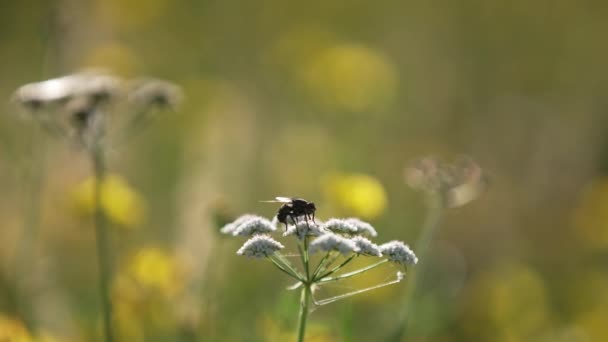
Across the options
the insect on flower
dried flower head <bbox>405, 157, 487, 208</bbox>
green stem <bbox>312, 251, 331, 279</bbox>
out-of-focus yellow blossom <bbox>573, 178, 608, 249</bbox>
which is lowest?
out-of-focus yellow blossom <bbox>573, 178, 608, 249</bbox>

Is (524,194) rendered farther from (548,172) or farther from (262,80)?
(262,80)

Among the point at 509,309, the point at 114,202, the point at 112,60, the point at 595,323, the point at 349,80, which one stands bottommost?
the point at 595,323

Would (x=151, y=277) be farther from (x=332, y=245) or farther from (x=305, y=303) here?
(x=332, y=245)

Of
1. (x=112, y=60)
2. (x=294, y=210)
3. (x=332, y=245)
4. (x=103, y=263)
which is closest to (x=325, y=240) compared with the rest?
(x=332, y=245)

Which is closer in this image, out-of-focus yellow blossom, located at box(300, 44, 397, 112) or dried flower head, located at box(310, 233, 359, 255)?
dried flower head, located at box(310, 233, 359, 255)

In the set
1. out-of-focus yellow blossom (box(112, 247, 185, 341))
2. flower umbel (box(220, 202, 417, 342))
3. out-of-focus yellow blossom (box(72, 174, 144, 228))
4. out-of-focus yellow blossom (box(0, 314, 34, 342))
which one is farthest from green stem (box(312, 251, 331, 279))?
out-of-focus yellow blossom (box(72, 174, 144, 228))

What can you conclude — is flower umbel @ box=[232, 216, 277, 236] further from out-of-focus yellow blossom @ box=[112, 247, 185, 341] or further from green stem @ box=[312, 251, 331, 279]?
out-of-focus yellow blossom @ box=[112, 247, 185, 341]
